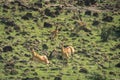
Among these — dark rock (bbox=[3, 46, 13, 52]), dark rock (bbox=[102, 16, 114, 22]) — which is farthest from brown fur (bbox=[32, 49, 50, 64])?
dark rock (bbox=[102, 16, 114, 22])

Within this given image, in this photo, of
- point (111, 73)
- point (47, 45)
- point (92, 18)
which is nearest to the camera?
point (111, 73)

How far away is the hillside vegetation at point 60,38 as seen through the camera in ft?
61.4

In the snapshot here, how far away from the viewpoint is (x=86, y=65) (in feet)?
64.3

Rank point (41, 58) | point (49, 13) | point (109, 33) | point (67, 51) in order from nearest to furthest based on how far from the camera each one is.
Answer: point (41, 58), point (67, 51), point (109, 33), point (49, 13)

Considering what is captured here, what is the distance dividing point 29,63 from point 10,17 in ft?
26.2

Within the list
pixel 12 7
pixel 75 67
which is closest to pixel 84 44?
pixel 75 67

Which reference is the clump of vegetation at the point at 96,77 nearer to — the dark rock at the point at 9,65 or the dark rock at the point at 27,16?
the dark rock at the point at 9,65

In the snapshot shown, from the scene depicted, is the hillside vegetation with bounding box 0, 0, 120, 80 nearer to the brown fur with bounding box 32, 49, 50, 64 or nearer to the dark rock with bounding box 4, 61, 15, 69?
the dark rock with bounding box 4, 61, 15, 69

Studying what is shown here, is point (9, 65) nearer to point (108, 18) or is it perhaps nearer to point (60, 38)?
point (60, 38)

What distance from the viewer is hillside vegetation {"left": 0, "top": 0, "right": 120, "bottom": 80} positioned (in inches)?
737

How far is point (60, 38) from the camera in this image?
23062 millimetres

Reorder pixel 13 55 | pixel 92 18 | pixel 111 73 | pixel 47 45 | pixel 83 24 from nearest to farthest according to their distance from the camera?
1. pixel 111 73
2. pixel 13 55
3. pixel 47 45
4. pixel 83 24
5. pixel 92 18

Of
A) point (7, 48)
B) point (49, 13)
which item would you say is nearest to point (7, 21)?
point (49, 13)

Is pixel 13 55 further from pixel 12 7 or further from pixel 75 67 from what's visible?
pixel 12 7
